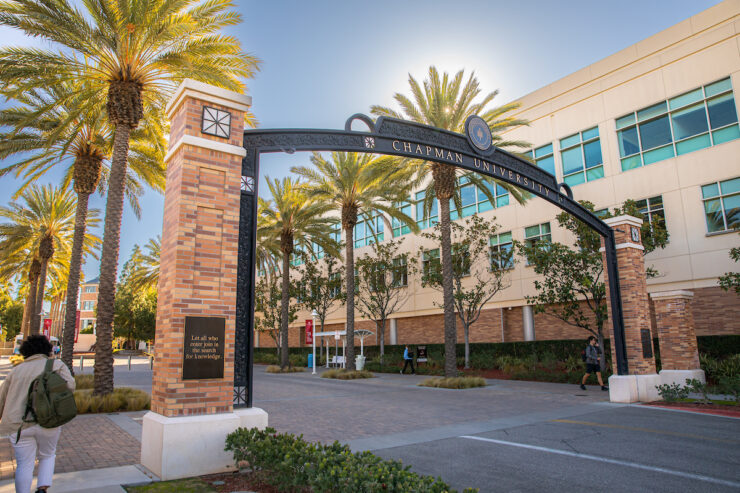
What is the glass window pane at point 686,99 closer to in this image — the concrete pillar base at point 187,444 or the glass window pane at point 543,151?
the glass window pane at point 543,151

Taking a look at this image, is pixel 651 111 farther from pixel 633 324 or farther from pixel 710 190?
pixel 633 324

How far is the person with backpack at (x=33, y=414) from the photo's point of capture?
478 centimetres

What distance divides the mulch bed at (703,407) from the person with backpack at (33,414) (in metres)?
12.4

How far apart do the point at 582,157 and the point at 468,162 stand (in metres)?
17.6

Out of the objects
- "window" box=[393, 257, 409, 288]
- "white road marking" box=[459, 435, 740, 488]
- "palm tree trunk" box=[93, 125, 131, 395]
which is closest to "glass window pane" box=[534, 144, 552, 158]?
"window" box=[393, 257, 409, 288]

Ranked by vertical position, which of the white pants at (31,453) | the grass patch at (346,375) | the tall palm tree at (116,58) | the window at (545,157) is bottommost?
the grass patch at (346,375)

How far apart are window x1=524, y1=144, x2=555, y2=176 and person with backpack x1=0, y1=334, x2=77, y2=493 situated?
26.2 m

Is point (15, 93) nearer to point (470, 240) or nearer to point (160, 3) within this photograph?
point (160, 3)

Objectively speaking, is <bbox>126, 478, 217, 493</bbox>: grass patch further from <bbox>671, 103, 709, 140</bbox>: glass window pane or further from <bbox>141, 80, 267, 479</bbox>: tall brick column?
<bbox>671, 103, 709, 140</bbox>: glass window pane

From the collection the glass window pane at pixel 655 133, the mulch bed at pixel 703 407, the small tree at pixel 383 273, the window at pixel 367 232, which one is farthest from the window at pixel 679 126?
the window at pixel 367 232

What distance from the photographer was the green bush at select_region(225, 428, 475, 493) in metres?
4.21

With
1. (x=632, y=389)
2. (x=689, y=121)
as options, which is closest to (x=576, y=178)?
(x=689, y=121)

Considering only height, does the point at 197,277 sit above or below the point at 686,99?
below

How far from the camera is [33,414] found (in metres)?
4.80
